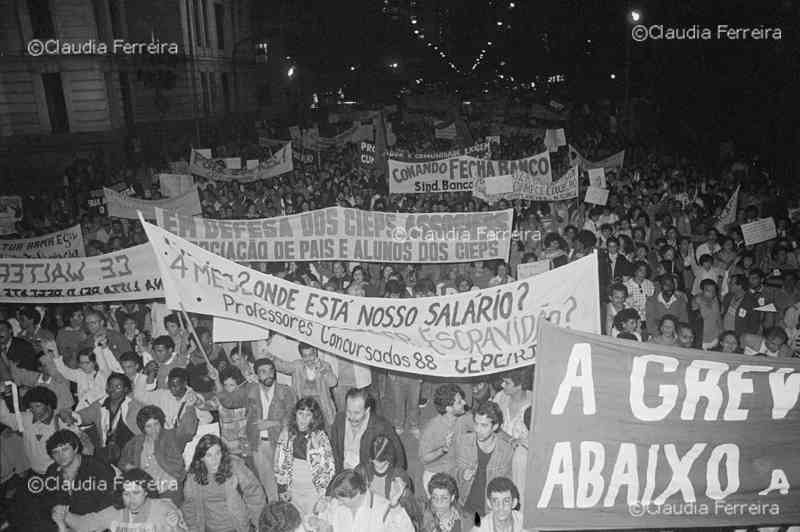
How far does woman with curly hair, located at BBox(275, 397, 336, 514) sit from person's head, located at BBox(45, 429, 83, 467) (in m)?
1.38

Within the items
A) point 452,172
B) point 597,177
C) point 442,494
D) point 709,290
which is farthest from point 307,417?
point 597,177

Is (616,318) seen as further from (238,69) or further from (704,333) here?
(238,69)

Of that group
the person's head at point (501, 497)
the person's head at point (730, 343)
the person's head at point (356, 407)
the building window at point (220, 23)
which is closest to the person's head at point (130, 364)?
the person's head at point (356, 407)

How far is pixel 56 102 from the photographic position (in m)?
27.6

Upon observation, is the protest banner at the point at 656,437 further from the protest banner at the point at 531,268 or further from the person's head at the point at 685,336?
the protest banner at the point at 531,268

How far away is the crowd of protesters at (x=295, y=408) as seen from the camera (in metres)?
4.44

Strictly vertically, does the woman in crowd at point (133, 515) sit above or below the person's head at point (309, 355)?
below

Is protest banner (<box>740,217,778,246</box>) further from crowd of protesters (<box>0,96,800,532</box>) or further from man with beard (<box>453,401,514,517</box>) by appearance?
man with beard (<box>453,401,514,517</box>)

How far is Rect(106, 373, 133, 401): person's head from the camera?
5613 millimetres

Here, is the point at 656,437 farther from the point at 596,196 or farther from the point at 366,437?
the point at 596,196

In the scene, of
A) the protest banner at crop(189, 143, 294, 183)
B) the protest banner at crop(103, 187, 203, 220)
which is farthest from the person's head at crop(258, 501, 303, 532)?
the protest banner at crop(189, 143, 294, 183)

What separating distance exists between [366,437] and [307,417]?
0.48 meters

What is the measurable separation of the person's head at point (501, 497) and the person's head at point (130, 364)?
3374 millimetres

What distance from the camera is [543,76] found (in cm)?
7869
